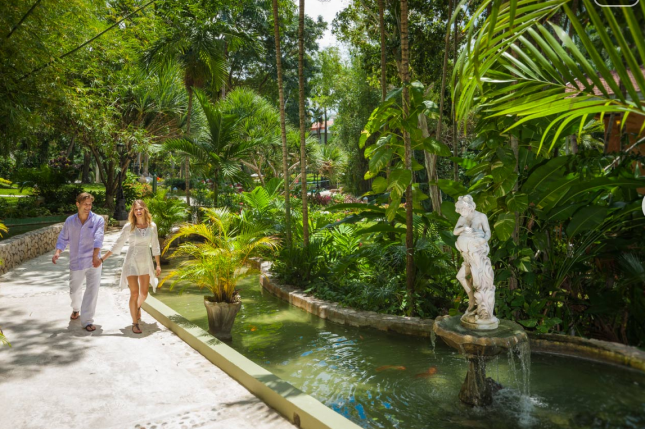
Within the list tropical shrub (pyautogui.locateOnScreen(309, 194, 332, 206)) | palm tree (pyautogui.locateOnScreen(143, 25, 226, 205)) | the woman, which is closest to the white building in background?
tropical shrub (pyautogui.locateOnScreen(309, 194, 332, 206))

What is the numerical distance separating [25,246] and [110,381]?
8.80m

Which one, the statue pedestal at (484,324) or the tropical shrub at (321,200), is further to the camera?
the tropical shrub at (321,200)

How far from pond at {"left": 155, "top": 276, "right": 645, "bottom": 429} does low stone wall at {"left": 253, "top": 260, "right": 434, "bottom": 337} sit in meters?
0.11

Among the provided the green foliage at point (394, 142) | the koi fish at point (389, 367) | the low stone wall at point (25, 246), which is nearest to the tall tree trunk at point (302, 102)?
the green foliage at point (394, 142)

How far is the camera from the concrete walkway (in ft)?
13.3

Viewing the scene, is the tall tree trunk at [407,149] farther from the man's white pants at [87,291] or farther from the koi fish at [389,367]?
the man's white pants at [87,291]

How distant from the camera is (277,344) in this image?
6.69 metres

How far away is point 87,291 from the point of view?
6.63 metres

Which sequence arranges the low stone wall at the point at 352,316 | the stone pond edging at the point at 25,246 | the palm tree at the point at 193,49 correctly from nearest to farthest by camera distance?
the low stone wall at the point at 352,316 < the stone pond edging at the point at 25,246 < the palm tree at the point at 193,49

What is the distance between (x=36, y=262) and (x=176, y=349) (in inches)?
317

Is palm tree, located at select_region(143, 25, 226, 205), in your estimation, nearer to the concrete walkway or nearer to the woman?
the woman

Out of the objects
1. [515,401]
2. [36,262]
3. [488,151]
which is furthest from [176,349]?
[36,262]

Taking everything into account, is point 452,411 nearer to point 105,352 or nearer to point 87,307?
point 105,352

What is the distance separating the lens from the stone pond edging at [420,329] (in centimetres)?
545
